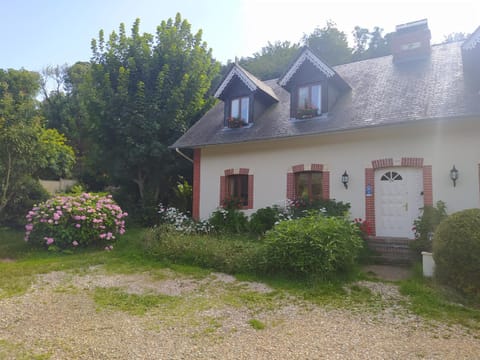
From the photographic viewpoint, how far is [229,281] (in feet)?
19.7

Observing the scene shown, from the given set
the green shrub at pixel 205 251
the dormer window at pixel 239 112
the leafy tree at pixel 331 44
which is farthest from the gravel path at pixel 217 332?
the leafy tree at pixel 331 44

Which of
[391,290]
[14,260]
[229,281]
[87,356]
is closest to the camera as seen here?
[87,356]

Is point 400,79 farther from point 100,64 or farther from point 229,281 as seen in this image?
point 100,64

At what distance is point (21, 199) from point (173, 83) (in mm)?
7241

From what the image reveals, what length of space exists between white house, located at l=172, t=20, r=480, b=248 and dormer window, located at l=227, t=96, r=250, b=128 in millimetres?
36

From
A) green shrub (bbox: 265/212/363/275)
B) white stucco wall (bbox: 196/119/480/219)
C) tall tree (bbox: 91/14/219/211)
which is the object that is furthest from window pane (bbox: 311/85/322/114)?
tall tree (bbox: 91/14/219/211)

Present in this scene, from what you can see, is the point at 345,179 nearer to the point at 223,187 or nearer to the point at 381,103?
the point at 381,103

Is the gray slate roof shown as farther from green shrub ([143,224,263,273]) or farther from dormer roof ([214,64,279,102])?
green shrub ([143,224,263,273])

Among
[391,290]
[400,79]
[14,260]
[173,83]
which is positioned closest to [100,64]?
[173,83]

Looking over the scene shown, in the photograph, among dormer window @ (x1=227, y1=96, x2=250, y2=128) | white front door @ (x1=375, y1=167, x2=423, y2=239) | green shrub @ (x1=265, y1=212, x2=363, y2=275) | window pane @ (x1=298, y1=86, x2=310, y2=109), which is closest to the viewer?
green shrub @ (x1=265, y1=212, x2=363, y2=275)

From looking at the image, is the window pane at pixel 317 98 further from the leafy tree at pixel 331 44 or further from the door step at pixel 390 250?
the leafy tree at pixel 331 44

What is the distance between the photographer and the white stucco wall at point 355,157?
7.93 m

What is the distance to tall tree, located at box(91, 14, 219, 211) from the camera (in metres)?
12.8

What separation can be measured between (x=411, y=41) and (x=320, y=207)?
6325mm
